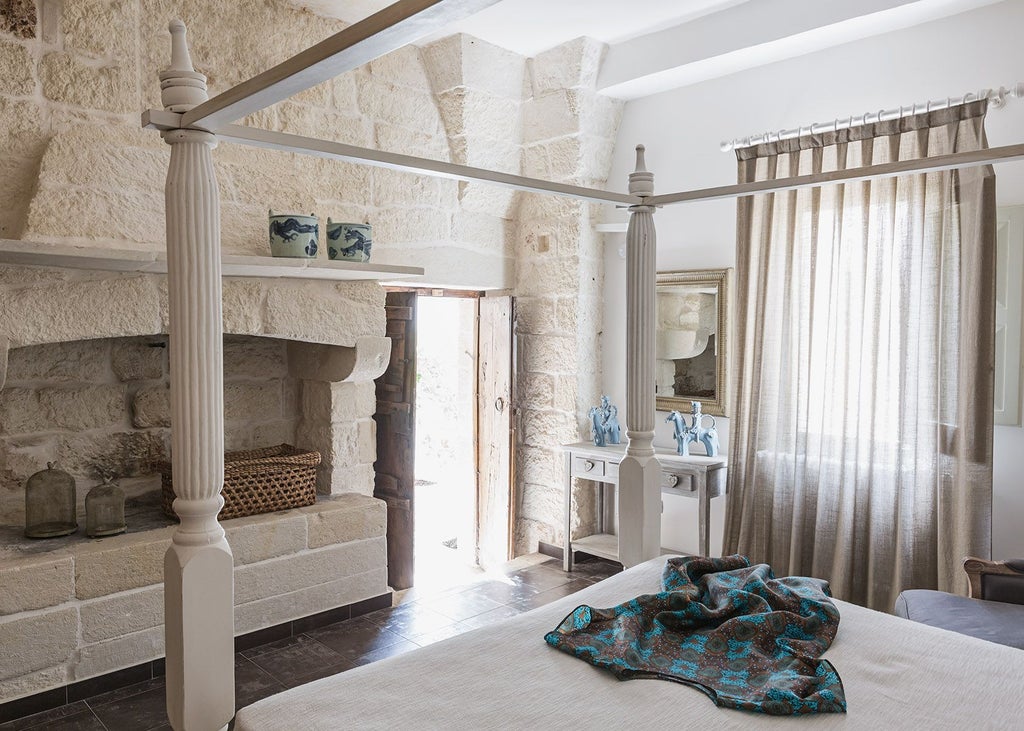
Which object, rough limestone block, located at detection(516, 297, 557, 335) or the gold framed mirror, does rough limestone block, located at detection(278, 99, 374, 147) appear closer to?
rough limestone block, located at detection(516, 297, 557, 335)

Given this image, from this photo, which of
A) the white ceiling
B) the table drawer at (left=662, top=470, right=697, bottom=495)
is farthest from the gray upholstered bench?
the white ceiling

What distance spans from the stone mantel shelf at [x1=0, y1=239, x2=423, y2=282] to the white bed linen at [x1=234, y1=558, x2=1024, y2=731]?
1.64 metres

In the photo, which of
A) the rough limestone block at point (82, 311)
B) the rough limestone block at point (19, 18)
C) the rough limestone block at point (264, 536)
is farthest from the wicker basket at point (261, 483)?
the rough limestone block at point (19, 18)

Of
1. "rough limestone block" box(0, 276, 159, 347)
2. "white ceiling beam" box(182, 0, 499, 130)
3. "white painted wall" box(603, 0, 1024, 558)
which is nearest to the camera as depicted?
"white ceiling beam" box(182, 0, 499, 130)

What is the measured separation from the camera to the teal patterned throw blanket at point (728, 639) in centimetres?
160

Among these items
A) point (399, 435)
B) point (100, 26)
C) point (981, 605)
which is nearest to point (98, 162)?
point (100, 26)

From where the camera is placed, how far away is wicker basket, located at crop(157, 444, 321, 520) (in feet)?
10.6

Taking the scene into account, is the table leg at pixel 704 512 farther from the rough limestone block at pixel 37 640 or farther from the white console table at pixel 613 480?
the rough limestone block at pixel 37 640

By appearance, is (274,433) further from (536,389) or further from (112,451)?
(536,389)

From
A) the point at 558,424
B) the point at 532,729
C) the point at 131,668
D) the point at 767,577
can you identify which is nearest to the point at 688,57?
the point at 558,424

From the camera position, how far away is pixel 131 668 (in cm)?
288

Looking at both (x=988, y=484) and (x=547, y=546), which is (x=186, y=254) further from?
(x=547, y=546)

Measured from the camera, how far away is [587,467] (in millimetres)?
4145

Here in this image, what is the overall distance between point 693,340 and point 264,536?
7.56ft
